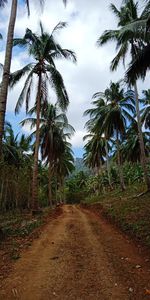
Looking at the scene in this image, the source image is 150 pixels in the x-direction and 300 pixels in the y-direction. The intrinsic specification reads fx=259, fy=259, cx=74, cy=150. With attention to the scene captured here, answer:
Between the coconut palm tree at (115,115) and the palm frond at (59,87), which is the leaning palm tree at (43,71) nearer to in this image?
the palm frond at (59,87)

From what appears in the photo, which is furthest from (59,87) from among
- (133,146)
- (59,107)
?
(133,146)

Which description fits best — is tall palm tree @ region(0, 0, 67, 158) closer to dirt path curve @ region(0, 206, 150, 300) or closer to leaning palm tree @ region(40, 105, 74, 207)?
dirt path curve @ region(0, 206, 150, 300)

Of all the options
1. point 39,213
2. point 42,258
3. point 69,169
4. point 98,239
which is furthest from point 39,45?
point 69,169

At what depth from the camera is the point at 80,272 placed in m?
5.05

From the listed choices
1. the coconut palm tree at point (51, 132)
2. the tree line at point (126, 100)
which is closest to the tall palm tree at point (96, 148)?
the tree line at point (126, 100)

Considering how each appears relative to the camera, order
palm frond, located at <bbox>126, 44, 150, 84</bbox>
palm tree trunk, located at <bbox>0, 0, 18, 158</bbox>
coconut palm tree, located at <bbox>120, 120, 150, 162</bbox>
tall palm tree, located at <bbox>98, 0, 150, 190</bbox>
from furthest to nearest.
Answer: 1. coconut palm tree, located at <bbox>120, 120, 150, 162</bbox>
2. tall palm tree, located at <bbox>98, 0, 150, 190</bbox>
3. palm frond, located at <bbox>126, 44, 150, 84</bbox>
4. palm tree trunk, located at <bbox>0, 0, 18, 158</bbox>

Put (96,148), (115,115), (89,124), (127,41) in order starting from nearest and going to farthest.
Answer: (127,41) → (115,115) → (89,124) → (96,148)

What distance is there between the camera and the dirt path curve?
4.12 metres

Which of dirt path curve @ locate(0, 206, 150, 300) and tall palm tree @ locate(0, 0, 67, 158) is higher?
tall palm tree @ locate(0, 0, 67, 158)

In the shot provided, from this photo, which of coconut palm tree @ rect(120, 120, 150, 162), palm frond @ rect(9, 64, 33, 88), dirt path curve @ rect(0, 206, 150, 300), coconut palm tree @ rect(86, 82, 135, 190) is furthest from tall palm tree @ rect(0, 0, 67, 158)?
coconut palm tree @ rect(120, 120, 150, 162)

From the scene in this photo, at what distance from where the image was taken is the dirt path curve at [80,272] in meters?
4.12

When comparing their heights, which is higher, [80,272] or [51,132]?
[51,132]

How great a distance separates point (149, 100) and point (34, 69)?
16.2 meters

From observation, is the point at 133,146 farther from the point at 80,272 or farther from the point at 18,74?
the point at 80,272
